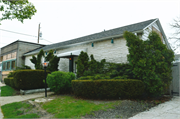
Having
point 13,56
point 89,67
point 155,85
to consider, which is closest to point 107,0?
point 89,67

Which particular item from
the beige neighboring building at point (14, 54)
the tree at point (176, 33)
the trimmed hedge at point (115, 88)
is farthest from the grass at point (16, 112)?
the tree at point (176, 33)

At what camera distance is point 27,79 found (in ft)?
27.0

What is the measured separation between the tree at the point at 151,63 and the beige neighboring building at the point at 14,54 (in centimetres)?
1549

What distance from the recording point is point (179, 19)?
1625 cm

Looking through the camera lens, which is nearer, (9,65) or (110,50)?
(110,50)

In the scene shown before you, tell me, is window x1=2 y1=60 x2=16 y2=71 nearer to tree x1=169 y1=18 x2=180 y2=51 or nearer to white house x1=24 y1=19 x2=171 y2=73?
white house x1=24 y1=19 x2=171 y2=73

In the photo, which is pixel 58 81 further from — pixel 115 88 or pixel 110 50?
pixel 110 50

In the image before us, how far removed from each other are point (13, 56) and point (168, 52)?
18.5m

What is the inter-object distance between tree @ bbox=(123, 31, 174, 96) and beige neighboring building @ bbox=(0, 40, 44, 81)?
610 inches

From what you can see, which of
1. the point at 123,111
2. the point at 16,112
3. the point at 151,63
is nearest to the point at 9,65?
the point at 16,112

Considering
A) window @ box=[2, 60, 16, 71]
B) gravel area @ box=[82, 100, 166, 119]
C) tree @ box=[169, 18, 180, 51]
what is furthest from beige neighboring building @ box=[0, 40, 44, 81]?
tree @ box=[169, 18, 180, 51]

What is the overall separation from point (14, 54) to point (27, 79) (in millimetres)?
11340

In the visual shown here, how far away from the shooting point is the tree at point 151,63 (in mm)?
5617

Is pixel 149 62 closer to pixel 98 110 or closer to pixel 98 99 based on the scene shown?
pixel 98 99
